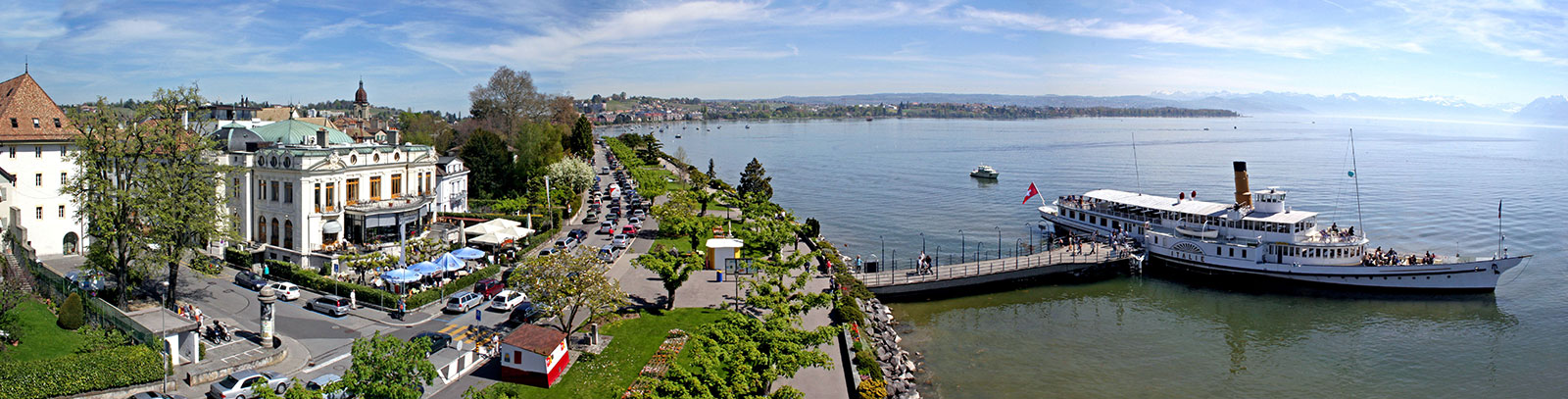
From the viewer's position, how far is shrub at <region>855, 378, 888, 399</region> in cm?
2133

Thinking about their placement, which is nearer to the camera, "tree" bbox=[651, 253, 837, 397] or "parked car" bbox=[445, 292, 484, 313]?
"tree" bbox=[651, 253, 837, 397]

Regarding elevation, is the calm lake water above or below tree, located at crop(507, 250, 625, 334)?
below

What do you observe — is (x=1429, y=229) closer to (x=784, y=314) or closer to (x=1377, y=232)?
(x=1377, y=232)

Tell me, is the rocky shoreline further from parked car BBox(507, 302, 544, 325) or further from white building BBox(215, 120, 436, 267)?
white building BBox(215, 120, 436, 267)

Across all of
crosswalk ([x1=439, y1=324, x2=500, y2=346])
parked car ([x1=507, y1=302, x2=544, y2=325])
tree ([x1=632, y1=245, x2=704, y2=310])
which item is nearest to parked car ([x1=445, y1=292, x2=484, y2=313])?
crosswalk ([x1=439, y1=324, x2=500, y2=346])

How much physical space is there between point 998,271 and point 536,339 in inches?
926

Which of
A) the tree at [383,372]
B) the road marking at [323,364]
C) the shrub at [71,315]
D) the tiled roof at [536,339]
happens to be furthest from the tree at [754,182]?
the tree at [383,372]

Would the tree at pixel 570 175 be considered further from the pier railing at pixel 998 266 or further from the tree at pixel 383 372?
the tree at pixel 383 372

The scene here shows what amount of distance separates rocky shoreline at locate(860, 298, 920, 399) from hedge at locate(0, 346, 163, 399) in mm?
17674

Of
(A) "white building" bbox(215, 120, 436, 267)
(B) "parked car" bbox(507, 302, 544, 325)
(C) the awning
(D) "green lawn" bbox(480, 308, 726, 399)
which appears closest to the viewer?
(D) "green lawn" bbox(480, 308, 726, 399)

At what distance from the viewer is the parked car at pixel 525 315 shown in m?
27.2

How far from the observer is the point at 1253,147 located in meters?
149

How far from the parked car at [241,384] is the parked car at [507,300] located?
8072mm

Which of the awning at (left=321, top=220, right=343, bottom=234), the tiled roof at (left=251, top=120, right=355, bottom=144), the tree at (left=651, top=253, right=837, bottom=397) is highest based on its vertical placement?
the tiled roof at (left=251, top=120, right=355, bottom=144)
